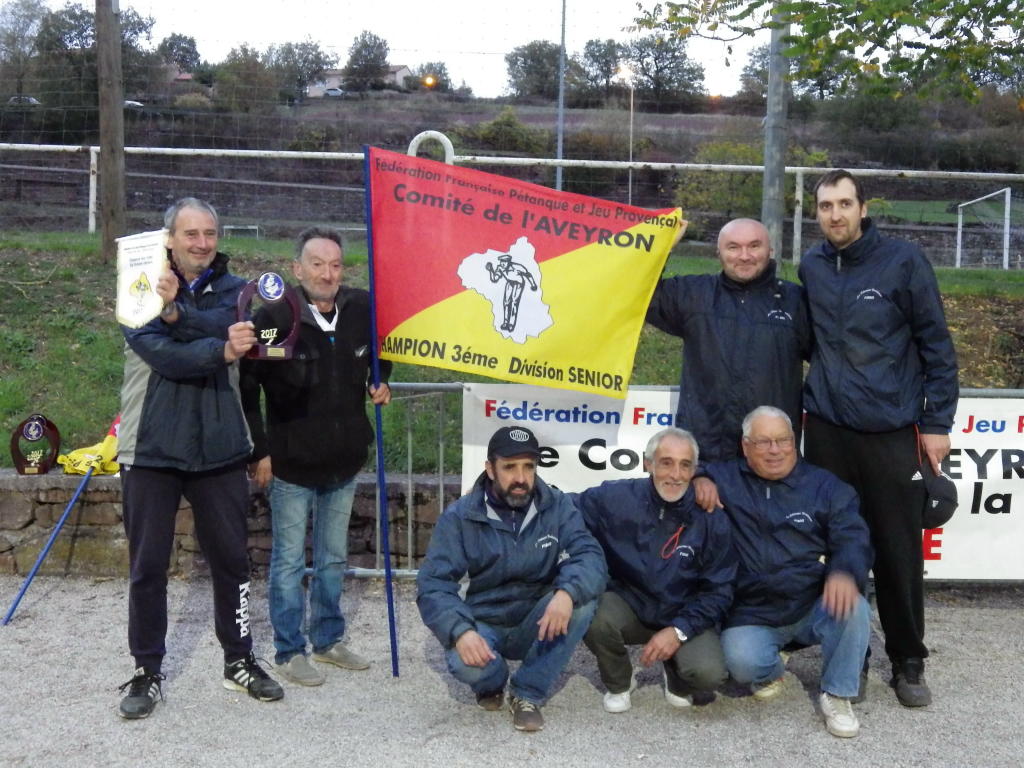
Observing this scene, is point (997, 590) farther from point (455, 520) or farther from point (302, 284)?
point (302, 284)

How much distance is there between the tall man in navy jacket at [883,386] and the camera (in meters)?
4.94

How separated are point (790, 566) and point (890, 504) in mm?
512

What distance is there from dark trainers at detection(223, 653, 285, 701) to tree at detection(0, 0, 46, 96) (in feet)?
35.8

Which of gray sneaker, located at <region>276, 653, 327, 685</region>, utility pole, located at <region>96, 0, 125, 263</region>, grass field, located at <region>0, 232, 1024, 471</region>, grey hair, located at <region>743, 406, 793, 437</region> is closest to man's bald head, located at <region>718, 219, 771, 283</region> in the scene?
grey hair, located at <region>743, 406, 793, 437</region>

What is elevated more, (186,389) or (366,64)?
(366,64)

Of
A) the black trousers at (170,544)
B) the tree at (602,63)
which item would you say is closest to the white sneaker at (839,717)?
the black trousers at (170,544)

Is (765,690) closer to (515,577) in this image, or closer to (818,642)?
(818,642)

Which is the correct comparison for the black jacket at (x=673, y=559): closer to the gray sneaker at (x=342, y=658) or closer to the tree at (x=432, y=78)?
the gray sneaker at (x=342, y=658)

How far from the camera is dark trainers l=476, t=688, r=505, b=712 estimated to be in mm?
4949

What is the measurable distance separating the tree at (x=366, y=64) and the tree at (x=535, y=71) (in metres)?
1.65

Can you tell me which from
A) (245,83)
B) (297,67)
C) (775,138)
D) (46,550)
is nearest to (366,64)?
(297,67)

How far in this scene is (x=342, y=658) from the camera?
5457 mm

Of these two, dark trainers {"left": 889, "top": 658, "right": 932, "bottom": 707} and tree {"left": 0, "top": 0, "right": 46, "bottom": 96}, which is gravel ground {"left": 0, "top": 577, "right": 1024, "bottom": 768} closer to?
dark trainers {"left": 889, "top": 658, "right": 932, "bottom": 707}

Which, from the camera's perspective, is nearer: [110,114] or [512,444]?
[512,444]
